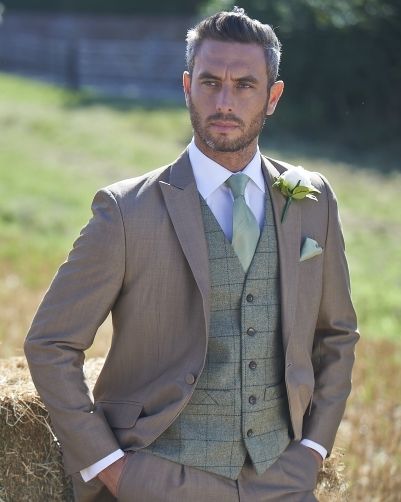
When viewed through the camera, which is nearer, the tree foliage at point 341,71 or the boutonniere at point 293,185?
the boutonniere at point 293,185

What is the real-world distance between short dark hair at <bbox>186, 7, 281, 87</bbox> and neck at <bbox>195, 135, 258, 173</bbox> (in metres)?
0.24

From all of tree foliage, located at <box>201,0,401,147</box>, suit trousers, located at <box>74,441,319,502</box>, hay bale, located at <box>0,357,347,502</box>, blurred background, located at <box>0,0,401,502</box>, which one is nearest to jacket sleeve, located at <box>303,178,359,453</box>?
suit trousers, located at <box>74,441,319,502</box>

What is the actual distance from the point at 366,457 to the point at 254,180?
2.99m

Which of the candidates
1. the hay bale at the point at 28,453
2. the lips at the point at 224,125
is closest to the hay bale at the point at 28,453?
the hay bale at the point at 28,453

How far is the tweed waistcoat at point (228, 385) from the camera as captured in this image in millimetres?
3406

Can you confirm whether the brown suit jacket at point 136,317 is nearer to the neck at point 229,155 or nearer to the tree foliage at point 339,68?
the neck at point 229,155

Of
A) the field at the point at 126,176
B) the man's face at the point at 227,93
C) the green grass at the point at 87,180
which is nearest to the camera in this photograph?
the man's face at the point at 227,93

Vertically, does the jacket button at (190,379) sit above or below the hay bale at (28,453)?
above

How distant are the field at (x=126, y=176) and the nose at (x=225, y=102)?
73.3 inches

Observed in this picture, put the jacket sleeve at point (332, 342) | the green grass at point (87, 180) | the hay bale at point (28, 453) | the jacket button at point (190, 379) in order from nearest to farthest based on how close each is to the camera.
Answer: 1. the jacket button at point (190, 379)
2. the jacket sleeve at point (332, 342)
3. the hay bale at point (28, 453)
4. the green grass at point (87, 180)

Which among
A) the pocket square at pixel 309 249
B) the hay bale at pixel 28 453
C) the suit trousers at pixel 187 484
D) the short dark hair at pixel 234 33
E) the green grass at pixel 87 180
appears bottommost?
the green grass at pixel 87 180

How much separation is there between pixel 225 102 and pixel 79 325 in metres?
0.86

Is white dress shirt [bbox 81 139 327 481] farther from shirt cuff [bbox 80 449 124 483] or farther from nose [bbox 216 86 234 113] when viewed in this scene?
shirt cuff [bbox 80 449 124 483]

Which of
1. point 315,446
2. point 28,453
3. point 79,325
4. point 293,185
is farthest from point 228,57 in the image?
point 28,453
